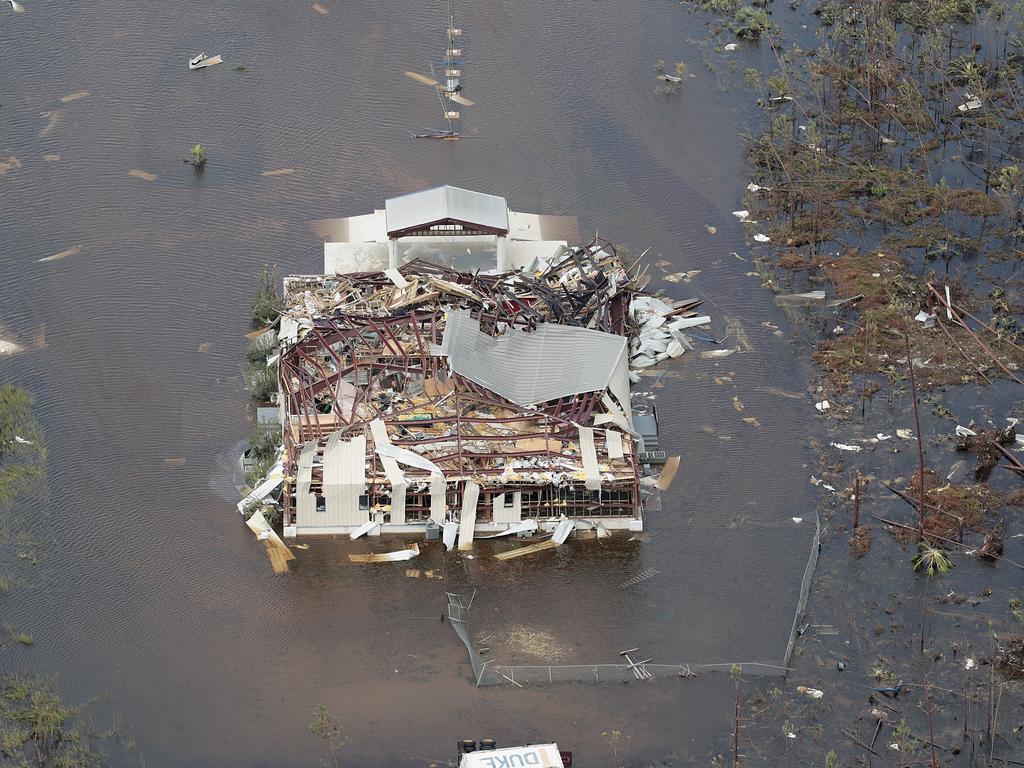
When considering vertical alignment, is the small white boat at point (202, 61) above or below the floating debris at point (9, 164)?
above

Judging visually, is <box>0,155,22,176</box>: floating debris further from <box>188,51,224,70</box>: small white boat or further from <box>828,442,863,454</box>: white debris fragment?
<box>828,442,863,454</box>: white debris fragment

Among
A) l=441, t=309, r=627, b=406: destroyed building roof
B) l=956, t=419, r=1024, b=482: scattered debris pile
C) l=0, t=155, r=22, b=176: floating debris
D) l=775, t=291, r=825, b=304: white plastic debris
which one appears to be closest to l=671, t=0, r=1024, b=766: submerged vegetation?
l=956, t=419, r=1024, b=482: scattered debris pile

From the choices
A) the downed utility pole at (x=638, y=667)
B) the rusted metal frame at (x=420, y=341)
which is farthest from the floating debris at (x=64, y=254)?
the downed utility pole at (x=638, y=667)

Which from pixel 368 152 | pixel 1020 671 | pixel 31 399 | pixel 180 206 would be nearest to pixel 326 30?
pixel 368 152

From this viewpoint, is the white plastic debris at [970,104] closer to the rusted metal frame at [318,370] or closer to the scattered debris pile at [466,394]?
the scattered debris pile at [466,394]

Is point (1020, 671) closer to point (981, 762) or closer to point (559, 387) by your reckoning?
point (981, 762)

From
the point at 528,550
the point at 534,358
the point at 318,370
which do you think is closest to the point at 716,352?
the point at 534,358
